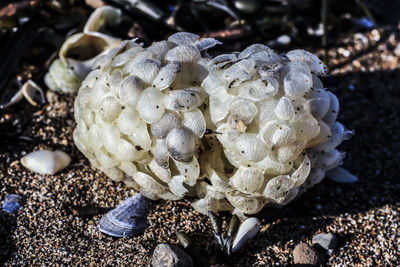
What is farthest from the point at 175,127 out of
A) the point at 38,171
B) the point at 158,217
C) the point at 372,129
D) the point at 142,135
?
the point at 372,129

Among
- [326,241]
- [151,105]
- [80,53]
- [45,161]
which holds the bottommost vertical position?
[326,241]

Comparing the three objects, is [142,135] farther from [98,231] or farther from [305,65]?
[305,65]

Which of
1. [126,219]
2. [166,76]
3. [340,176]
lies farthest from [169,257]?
[340,176]

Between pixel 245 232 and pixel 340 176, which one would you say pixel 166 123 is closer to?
pixel 245 232

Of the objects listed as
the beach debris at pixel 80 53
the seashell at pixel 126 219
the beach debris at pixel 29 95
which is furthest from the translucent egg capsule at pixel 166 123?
the beach debris at pixel 29 95

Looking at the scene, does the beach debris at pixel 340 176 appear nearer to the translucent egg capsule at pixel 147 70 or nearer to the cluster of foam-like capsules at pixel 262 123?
the cluster of foam-like capsules at pixel 262 123

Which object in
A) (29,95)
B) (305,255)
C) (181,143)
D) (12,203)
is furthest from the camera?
(29,95)

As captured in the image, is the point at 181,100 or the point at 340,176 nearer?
the point at 181,100
